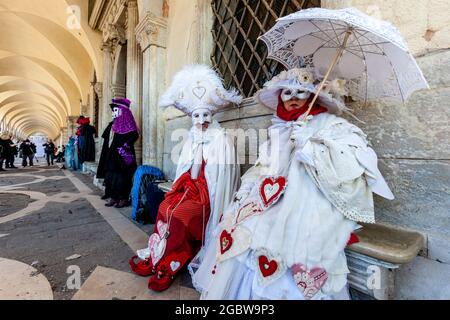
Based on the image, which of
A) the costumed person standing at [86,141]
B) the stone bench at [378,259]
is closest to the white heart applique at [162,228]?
the stone bench at [378,259]

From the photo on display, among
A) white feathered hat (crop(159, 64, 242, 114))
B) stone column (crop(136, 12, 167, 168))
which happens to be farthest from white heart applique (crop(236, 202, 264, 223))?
stone column (crop(136, 12, 167, 168))

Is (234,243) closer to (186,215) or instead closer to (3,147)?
(186,215)

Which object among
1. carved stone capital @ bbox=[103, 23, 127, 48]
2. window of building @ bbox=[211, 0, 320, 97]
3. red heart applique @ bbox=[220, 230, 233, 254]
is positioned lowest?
red heart applique @ bbox=[220, 230, 233, 254]

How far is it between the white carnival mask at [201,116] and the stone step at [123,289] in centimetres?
142

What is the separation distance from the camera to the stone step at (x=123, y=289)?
1757 millimetres

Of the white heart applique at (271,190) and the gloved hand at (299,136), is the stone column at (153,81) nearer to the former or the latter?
the white heart applique at (271,190)

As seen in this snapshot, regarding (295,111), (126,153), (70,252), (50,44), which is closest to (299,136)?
(295,111)

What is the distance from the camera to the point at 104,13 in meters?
7.39

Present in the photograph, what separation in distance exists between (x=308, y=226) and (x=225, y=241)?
1.77 feet

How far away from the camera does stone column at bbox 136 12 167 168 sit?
4523mm

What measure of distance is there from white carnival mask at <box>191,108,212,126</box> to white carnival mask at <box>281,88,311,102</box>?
2.82 ft

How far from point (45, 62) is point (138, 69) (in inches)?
445

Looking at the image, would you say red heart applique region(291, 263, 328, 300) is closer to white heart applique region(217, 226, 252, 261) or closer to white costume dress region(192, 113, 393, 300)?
white costume dress region(192, 113, 393, 300)
